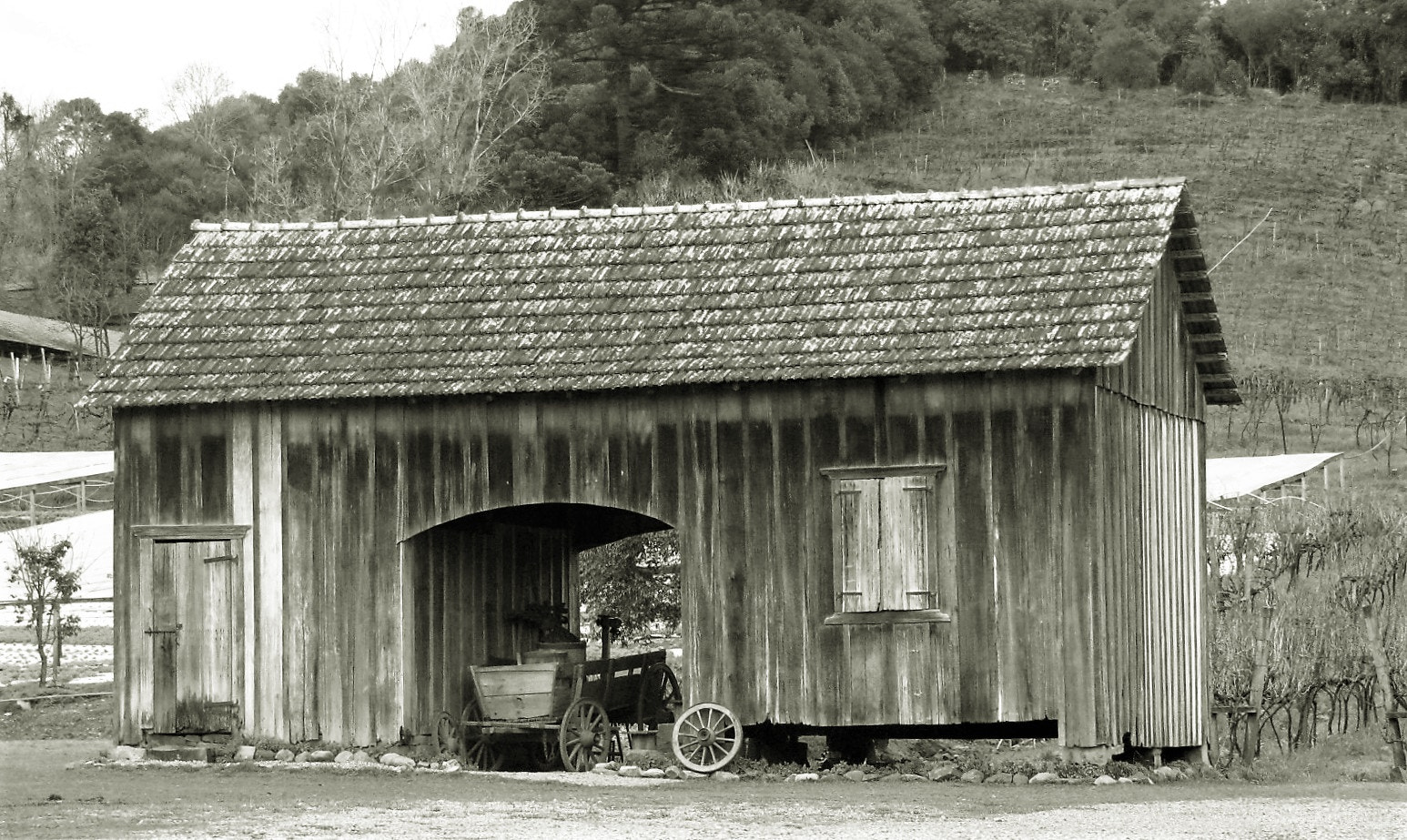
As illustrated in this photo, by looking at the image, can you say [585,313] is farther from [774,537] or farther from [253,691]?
[253,691]

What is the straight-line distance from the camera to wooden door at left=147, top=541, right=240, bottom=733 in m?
23.2

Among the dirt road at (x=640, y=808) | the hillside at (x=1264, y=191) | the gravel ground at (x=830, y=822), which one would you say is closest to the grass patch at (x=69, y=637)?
the dirt road at (x=640, y=808)

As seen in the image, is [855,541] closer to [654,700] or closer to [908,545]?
[908,545]

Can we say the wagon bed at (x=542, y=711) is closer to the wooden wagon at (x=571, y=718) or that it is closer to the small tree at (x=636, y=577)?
the wooden wagon at (x=571, y=718)

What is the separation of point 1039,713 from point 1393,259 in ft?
206

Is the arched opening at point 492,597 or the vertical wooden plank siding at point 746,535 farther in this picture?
the arched opening at point 492,597

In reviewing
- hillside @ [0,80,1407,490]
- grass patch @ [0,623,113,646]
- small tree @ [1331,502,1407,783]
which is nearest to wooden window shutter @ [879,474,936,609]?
small tree @ [1331,502,1407,783]

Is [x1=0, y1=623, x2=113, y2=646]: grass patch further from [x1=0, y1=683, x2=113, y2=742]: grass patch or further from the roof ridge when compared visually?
the roof ridge

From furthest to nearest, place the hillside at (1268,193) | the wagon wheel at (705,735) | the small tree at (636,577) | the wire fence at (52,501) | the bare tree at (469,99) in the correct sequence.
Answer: the bare tree at (469,99)
the hillside at (1268,193)
the wire fence at (52,501)
the small tree at (636,577)
the wagon wheel at (705,735)

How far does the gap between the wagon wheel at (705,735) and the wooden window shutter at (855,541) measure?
1.74 m

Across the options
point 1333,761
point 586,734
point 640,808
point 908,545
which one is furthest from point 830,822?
point 1333,761

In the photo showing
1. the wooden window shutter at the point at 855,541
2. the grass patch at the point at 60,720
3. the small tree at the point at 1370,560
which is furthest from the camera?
the small tree at the point at 1370,560

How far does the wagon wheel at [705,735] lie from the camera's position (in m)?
21.8

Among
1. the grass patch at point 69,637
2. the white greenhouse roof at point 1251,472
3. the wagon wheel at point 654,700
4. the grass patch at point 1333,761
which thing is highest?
the white greenhouse roof at point 1251,472
